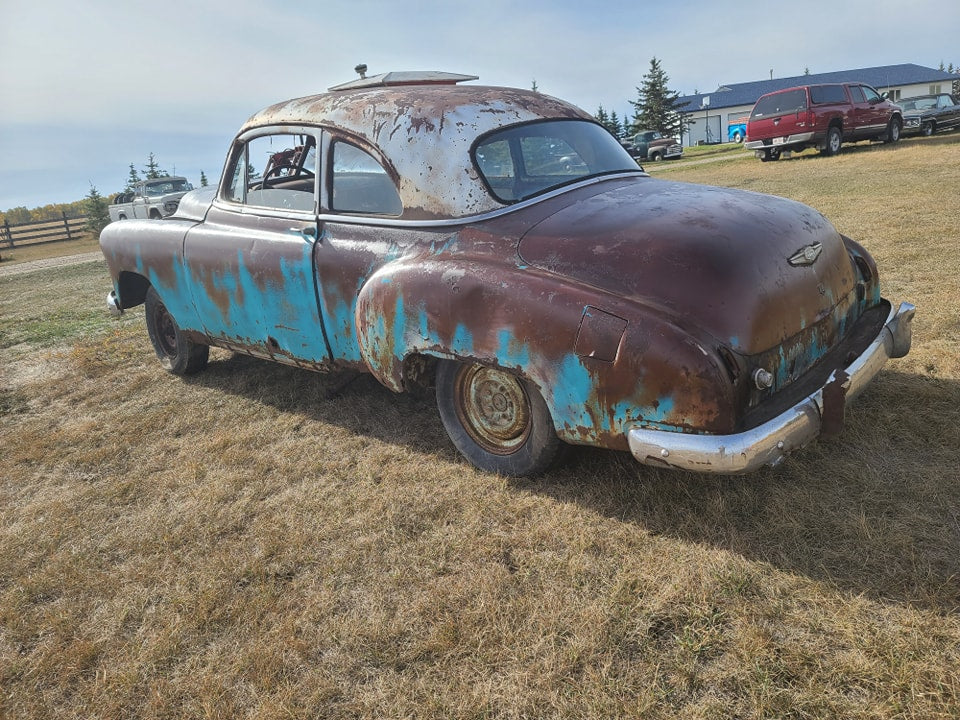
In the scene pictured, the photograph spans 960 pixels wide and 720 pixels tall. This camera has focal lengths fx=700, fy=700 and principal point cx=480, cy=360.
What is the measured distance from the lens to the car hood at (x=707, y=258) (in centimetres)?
242

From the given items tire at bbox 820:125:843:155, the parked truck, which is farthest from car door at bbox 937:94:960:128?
the parked truck

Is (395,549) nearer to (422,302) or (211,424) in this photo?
(422,302)

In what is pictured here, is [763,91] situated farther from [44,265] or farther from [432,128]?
[432,128]

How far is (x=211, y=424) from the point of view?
166 inches

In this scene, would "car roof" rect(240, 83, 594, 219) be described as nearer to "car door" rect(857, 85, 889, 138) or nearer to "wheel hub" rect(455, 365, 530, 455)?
"wheel hub" rect(455, 365, 530, 455)

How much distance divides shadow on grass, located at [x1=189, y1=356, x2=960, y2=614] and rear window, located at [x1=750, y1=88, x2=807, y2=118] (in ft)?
47.7

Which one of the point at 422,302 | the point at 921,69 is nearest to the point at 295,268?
the point at 422,302

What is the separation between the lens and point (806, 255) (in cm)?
276

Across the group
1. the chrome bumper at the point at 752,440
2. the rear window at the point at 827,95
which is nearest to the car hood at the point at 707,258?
the chrome bumper at the point at 752,440

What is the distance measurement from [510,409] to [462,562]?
2.36 feet

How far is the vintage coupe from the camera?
2406 millimetres

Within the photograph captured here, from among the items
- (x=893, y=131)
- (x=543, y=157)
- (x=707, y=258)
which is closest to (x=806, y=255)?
(x=707, y=258)

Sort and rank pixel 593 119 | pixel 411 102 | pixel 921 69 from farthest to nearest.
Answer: pixel 921 69, pixel 593 119, pixel 411 102

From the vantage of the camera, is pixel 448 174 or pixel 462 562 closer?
pixel 462 562
